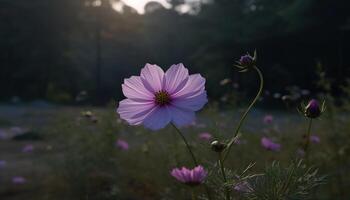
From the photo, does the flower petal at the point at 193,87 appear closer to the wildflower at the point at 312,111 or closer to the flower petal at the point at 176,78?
the flower petal at the point at 176,78

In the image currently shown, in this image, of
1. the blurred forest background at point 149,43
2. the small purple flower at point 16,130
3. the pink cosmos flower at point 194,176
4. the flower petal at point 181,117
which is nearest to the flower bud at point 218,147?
the flower petal at point 181,117

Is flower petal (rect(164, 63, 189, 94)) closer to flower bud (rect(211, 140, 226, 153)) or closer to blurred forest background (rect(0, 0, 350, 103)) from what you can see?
flower bud (rect(211, 140, 226, 153))

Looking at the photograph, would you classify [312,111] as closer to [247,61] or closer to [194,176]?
[247,61]

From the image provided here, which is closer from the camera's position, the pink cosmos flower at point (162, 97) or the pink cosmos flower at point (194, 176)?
the pink cosmos flower at point (162, 97)

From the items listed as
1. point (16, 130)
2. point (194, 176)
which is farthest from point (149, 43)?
point (194, 176)

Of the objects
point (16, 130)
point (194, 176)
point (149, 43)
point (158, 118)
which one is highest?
point (158, 118)

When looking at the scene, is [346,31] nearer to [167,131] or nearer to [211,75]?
[211,75]

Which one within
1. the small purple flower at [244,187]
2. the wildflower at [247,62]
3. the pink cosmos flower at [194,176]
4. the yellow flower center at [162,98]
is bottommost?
the pink cosmos flower at [194,176]

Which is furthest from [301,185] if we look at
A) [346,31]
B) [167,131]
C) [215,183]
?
[346,31]
